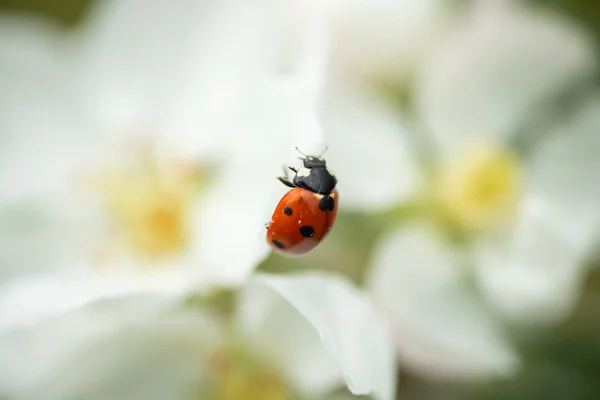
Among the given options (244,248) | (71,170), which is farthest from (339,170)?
(71,170)

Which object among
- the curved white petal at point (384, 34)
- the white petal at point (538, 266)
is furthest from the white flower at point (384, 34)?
the white petal at point (538, 266)

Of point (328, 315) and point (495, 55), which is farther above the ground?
point (495, 55)

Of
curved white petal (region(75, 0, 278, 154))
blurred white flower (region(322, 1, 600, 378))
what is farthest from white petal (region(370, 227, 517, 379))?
curved white petal (region(75, 0, 278, 154))

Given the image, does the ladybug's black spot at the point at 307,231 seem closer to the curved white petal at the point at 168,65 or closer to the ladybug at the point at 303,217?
the ladybug at the point at 303,217

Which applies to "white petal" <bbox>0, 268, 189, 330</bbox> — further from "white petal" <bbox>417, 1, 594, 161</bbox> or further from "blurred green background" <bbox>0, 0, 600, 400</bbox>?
"white petal" <bbox>417, 1, 594, 161</bbox>

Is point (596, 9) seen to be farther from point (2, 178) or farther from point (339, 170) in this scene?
point (2, 178)

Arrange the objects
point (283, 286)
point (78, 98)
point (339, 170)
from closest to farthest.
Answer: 1. point (283, 286)
2. point (339, 170)
3. point (78, 98)

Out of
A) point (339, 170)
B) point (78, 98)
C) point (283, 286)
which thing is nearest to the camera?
point (283, 286)
